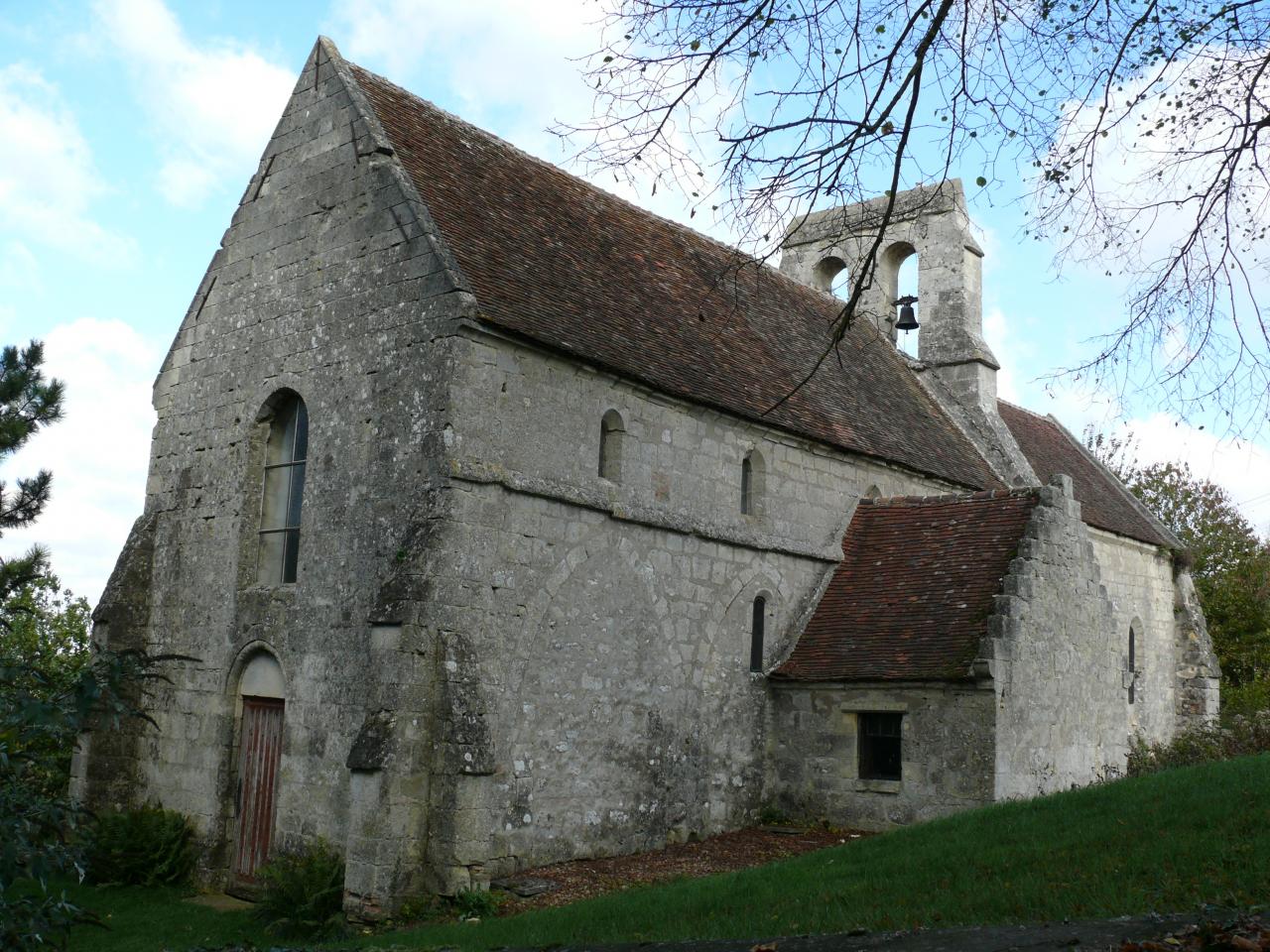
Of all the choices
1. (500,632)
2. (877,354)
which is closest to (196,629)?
(500,632)

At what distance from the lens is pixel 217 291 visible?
1577cm

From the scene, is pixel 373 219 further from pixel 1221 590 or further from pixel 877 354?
pixel 1221 590

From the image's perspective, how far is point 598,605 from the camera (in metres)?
13.9

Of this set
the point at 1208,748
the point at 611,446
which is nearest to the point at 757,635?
the point at 611,446

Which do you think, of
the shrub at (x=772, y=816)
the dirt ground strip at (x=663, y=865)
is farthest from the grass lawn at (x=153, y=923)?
the shrub at (x=772, y=816)

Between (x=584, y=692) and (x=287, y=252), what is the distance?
649 centimetres

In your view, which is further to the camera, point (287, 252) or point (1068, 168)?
point (287, 252)

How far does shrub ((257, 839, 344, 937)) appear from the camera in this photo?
1178 cm

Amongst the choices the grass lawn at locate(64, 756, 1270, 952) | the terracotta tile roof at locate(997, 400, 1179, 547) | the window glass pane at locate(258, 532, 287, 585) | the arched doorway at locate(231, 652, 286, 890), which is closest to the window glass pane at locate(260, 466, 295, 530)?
the window glass pane at locate(258, 532, 287, 585)

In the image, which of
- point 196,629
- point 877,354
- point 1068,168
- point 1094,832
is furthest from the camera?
point 877,354

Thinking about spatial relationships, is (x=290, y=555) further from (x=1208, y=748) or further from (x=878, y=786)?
(x=1208, y=748)

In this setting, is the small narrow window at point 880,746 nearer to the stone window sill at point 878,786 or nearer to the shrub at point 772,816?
the stone window sill at point 878,786

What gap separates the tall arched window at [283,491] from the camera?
14.4 m

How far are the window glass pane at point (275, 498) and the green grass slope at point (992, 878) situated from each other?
564 cm
